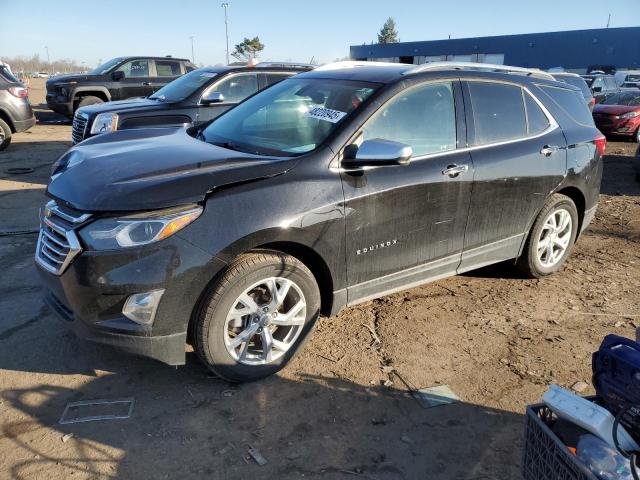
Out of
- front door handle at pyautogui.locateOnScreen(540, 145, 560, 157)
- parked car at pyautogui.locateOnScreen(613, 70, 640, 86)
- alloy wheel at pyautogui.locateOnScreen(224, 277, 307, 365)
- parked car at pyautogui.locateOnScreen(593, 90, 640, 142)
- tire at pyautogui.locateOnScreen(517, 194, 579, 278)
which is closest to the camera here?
alloy wheel at pyautogui.locateOnScreen(224, 277, 307, 365)

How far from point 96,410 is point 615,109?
16.1 meters

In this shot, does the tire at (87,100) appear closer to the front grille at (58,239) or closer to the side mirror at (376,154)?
the front grille at (58,239)

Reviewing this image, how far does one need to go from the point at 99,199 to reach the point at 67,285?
0.49m

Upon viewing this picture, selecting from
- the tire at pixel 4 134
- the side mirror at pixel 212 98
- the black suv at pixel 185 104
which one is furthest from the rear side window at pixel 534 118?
the tire at pixel 4 134

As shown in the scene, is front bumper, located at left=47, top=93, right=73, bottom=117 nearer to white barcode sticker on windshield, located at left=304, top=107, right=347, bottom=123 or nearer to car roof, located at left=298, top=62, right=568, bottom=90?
car roof, located at left=298, top=62, right=568, bottom=90

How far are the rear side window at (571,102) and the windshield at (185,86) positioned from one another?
204 inches

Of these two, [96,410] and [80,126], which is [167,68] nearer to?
[80,126]

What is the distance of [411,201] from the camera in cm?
349

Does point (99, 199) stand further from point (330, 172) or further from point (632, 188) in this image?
point (632, 188)

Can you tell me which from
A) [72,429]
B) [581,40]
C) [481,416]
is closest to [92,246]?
[72,429]

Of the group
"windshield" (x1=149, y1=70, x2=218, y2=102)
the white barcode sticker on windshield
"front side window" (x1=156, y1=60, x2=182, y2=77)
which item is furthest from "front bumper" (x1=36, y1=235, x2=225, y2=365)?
"front side window" (x1=156, y1=60, x2=182, y2=77)

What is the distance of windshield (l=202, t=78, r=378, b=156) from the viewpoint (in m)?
3.45

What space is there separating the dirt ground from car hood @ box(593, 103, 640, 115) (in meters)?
12.0

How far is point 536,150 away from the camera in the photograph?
424 cm
